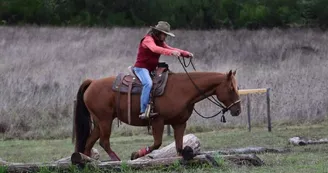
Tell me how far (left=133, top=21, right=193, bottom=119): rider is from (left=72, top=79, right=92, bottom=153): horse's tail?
116cm

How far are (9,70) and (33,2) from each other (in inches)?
472

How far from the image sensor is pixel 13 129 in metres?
20.0

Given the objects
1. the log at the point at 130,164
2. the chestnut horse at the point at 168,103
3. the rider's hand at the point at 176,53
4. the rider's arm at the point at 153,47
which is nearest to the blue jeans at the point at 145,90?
the chestnut horse at the point at 168,103

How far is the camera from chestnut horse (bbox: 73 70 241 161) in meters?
10.9

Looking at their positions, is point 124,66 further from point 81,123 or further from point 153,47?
point 153,47

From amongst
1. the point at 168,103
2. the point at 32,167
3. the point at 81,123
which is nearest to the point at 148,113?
the point at 168,103

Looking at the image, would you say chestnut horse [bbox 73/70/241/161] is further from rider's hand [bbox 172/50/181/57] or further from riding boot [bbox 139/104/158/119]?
rider's hand [bbox 172/50/181/57]

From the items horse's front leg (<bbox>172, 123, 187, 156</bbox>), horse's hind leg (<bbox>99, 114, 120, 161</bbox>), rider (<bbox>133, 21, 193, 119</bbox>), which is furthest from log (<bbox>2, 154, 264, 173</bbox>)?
horse's hind leg (<bbox>99, 114, 120, 161</bbox>)

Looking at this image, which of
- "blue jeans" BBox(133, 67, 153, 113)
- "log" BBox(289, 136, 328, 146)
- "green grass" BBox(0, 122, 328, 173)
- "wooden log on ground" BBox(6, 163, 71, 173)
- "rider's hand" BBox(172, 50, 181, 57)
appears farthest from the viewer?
"log" BBox(289, 136, 328, 146)

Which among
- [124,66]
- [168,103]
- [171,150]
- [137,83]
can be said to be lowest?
[124,66]

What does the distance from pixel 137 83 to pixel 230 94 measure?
1513 mm

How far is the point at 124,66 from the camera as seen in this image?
26.7 metres

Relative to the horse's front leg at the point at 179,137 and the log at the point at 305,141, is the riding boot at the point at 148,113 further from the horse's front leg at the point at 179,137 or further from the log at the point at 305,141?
the log at the point at 305,141

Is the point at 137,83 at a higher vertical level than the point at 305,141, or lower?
higher
